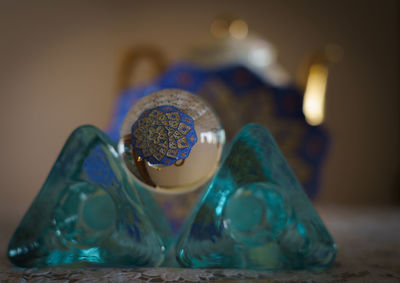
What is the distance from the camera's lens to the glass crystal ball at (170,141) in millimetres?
359

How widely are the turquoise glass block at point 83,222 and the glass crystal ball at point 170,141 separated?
0.04m

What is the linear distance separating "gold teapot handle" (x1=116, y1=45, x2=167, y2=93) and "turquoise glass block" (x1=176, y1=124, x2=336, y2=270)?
108 cm

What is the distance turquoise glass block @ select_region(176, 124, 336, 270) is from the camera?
38 centimetres

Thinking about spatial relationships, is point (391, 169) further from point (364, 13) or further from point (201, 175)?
point (201, 175)

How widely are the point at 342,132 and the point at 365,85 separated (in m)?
0.23

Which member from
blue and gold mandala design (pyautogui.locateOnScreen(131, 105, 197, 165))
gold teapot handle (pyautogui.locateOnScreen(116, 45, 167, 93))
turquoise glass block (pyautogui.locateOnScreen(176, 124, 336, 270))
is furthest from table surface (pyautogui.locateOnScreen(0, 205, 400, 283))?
gold teapot handle (pyautogui.locateOnScreen(116, 45, 167, 93))

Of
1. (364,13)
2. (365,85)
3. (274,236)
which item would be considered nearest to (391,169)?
(365,85)

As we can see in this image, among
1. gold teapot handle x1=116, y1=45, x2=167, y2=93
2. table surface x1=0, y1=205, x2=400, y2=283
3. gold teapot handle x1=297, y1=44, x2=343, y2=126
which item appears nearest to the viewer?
table surface x1=0, y1=205, x2=400, y2=283

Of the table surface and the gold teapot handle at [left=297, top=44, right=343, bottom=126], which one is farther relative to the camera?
the gold teapot handle at [left=297, top=44, right=343, bottom=126]

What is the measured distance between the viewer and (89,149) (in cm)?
41

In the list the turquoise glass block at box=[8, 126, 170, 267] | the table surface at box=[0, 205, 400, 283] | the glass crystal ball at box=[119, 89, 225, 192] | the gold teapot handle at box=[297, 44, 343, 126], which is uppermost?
the gold teapot handle at box=[297, 44, 343, 126]

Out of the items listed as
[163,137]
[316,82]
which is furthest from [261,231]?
[316,82]

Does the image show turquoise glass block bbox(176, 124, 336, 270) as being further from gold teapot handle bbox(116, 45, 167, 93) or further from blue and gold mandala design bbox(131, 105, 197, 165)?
gold teapot handle bbox(116, 45, 167, 93)

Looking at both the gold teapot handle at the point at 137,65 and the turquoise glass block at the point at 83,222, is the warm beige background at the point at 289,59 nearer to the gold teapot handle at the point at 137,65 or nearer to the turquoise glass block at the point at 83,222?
the gold teapot handle at the point at 137,65
